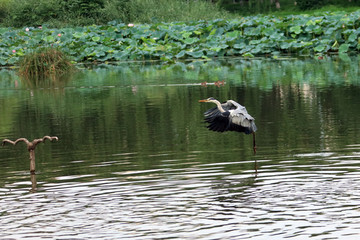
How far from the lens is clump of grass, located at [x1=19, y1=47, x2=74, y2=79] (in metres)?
28.3

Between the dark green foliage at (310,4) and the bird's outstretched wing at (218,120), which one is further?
Answer: the dark green foliage at (310,4)

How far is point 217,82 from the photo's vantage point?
885 inches

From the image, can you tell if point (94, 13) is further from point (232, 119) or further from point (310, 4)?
point (232, 119)

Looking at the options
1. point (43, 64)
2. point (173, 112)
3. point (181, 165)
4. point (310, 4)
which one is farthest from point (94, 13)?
point (181, 165)

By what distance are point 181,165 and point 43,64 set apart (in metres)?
18.1

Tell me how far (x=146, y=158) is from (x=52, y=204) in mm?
3117

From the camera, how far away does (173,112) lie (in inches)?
688

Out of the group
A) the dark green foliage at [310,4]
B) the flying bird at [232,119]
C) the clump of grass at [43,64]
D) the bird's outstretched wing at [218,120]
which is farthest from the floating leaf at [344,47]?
the dark green foliage at [310,4]

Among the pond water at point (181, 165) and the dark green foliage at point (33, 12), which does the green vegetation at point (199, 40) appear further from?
the pond water at point (181, 165)

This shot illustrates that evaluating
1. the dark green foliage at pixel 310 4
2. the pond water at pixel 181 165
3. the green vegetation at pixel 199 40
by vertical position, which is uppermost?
the dark green foliage at pixel 310 4

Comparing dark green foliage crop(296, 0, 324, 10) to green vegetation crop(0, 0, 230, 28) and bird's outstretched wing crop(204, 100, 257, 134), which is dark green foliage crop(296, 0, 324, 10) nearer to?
green vegetation crop(0, 0, 230, 28)

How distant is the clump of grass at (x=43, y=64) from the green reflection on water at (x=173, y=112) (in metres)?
0.55

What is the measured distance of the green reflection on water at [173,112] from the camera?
487 inches

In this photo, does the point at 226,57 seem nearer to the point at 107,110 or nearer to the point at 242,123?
the point at 107,110
